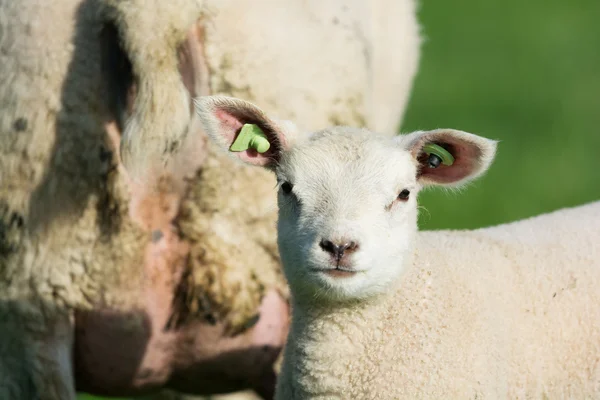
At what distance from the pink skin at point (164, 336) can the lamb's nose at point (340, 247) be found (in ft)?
3.91

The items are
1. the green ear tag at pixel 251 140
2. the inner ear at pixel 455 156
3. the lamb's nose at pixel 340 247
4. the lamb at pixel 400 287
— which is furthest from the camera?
the green ear tag at pixel 251 140

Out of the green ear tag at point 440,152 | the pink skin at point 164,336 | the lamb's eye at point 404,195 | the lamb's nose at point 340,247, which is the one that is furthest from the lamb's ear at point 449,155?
the pink skin at point 164,336

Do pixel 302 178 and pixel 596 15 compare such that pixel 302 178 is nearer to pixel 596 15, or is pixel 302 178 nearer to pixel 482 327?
pixel 482 327

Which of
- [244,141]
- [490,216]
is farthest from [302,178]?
[490,216]

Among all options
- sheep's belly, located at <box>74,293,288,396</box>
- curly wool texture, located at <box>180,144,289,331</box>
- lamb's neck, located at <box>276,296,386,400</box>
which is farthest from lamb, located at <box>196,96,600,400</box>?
sheep's belly, located at <box>74,293,288,396</box>

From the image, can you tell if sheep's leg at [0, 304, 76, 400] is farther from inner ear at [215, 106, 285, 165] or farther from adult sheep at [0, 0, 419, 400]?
inner ear at [215, 106, 285, 165]

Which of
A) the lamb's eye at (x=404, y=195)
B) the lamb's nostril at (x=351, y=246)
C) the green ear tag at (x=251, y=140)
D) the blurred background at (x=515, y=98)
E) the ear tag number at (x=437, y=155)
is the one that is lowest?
the lamb's nostril at (x=351, y=246)

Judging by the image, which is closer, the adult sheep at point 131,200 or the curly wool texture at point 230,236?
the adult sheep at point 131,200

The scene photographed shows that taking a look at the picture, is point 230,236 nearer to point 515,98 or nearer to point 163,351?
point 163,351

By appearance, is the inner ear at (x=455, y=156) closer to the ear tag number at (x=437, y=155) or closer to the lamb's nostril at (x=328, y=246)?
the ear tag number at (x=437, y=155)

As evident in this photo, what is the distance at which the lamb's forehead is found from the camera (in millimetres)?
3857

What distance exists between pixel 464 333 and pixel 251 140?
A: 3.05 ft

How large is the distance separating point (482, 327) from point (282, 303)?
1.13 metres

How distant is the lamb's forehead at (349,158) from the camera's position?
3.86 metres
